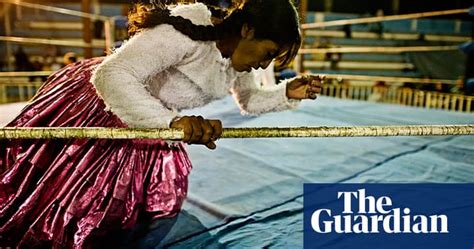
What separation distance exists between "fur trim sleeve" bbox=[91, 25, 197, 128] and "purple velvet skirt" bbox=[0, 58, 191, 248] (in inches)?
8.7

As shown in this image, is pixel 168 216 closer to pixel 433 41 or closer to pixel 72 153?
pixel 72 153

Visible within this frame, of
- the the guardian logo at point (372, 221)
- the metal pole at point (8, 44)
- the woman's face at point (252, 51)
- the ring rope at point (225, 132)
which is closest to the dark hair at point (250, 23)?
the woman's face at point (252, 51)

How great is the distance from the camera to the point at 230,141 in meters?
1.90

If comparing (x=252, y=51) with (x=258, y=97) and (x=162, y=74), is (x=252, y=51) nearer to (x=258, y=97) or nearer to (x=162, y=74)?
(x=162, y=74)

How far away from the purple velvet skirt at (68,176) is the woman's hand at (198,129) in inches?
11.3

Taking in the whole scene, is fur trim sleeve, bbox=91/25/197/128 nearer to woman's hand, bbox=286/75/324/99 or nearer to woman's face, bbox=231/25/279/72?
woman's face, bbox=231/25/279/72

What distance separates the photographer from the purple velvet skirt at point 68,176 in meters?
0.91

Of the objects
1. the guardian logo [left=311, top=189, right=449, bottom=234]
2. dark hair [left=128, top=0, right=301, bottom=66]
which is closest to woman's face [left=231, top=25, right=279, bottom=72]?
dark hair [left=128, top=0, right=301, bottom=66]

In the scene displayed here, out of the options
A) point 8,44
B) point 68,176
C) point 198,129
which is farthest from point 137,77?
point 8,44

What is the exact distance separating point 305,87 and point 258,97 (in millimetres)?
148

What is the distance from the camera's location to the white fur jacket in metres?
0.75

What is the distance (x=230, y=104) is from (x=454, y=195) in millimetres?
1860

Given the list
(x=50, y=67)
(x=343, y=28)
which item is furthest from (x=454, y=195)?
(x=343, y=28)

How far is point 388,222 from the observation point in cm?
95
